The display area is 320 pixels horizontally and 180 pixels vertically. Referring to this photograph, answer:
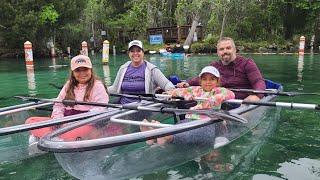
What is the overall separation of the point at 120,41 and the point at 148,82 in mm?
36014

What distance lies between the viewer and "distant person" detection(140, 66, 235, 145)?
4.65 meters

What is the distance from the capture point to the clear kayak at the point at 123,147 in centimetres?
400

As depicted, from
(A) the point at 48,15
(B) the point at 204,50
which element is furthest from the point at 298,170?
(B) the point at 204,50

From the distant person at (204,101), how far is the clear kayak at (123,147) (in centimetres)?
7

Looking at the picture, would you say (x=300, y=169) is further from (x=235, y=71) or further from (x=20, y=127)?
(x=20, y=127)

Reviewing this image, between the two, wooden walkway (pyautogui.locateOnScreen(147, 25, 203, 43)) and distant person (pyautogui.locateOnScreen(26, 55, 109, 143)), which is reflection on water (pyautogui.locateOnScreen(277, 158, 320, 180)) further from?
wooden walkway (pyautogui.locateOnScreen(147, 25, 203, 43))

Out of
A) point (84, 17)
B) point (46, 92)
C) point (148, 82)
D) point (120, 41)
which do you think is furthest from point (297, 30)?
point (148, 82)

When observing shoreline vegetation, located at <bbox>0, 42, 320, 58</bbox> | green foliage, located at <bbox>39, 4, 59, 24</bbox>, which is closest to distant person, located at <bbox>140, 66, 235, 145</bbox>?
green foliage, located at <bbox>39, 4, 59, 24</bbox>

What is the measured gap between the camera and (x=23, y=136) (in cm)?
542

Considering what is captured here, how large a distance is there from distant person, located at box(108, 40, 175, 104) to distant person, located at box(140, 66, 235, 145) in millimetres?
371

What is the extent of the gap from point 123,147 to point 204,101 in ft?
5.61

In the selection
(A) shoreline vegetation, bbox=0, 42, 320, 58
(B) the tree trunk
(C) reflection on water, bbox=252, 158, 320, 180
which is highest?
(B) the tree trunk

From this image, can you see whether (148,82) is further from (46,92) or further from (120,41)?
(120,41)

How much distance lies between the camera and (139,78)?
712 centimetres
